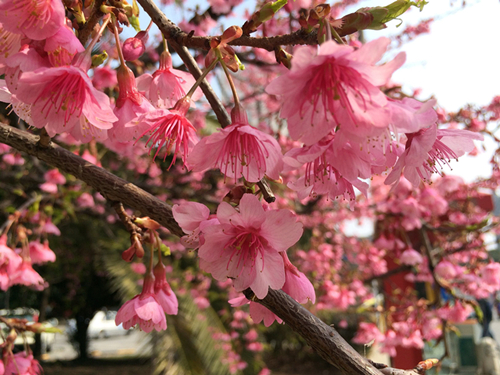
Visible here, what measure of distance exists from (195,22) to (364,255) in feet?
14.6

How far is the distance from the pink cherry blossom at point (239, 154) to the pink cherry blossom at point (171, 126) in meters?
0.08

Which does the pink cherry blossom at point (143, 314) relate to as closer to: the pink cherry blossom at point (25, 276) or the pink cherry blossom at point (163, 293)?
the pink cherry blossom at point (163, 293)

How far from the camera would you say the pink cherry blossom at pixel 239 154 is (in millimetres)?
673

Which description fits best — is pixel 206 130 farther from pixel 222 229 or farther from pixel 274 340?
pixel 274 340

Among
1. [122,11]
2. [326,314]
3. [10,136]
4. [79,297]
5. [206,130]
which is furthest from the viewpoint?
[79,297]

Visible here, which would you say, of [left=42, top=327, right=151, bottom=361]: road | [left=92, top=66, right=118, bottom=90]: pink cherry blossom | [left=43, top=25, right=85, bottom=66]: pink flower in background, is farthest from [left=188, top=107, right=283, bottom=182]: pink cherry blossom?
[left=42, top=327, right=151, bottom=361]: road

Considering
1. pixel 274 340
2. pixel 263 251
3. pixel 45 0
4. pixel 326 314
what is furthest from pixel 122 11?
pixel 274 340

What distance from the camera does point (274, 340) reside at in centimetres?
1020

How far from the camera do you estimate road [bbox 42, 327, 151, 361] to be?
1215 cm

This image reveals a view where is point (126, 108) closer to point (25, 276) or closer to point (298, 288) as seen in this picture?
point (298, 288)

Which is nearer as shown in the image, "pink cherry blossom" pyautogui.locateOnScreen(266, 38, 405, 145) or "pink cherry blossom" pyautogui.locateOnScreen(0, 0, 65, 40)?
"pink cherry blossom" pyautogui.locateOnScreen(266, 38, 405, 145)

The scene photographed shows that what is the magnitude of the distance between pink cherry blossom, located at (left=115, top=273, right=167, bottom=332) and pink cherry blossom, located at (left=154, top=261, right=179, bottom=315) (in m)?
0.02

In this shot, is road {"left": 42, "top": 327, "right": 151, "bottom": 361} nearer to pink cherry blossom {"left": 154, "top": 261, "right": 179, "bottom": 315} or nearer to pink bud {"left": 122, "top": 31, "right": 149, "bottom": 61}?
pink cherry blossom {"left": 154, "top": 261, "right": 179, "bottom": 315}

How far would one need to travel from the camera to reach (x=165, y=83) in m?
0.91
